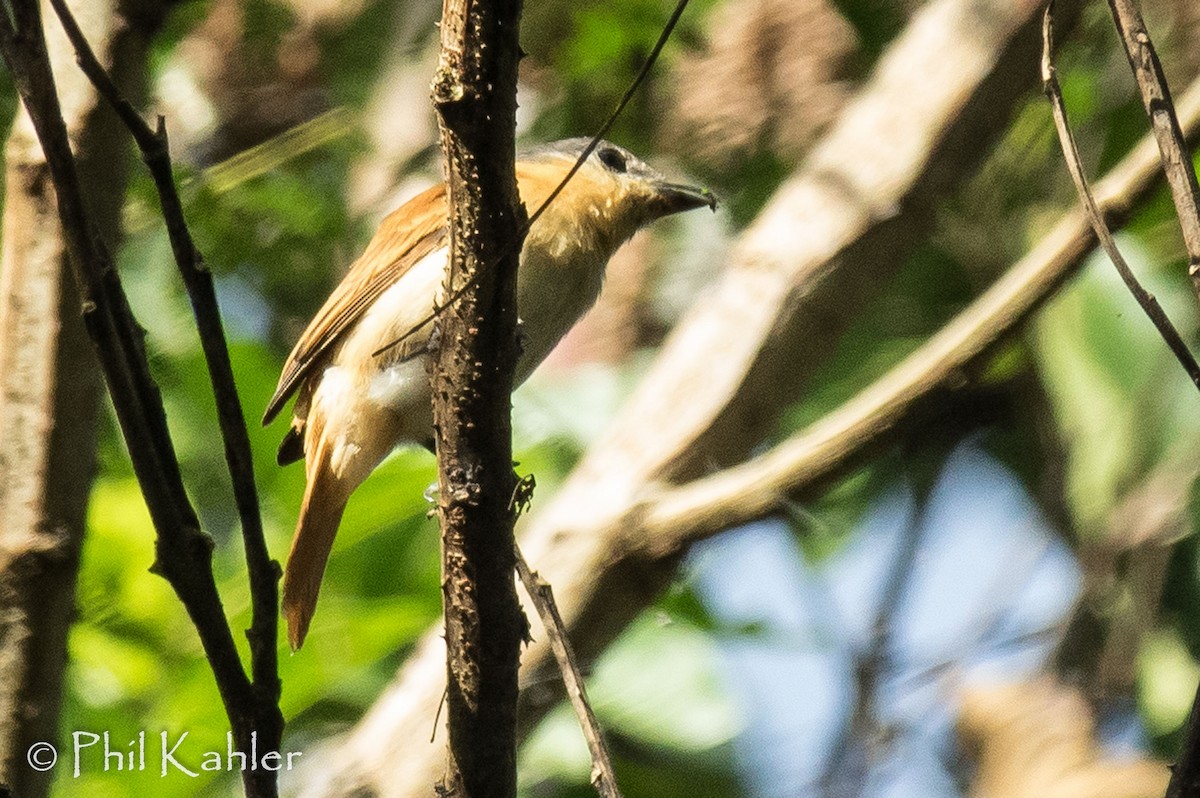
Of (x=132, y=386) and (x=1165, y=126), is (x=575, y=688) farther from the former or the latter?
(x=1165, y=126)

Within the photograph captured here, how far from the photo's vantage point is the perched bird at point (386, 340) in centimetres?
341

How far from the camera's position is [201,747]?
11.4 ft

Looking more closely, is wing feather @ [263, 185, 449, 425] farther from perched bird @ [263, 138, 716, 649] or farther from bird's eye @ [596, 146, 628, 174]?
bird's eye @ [596, 146, 628, 174]

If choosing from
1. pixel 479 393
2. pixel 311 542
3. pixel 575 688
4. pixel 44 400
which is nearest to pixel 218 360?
pixel 479 393

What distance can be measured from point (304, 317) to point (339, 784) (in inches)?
88.6

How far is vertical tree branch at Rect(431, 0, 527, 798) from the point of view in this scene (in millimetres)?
1779

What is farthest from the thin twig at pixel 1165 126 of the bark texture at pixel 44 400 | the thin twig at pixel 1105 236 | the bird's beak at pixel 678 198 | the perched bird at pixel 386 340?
the bird's beak at pixel 678 198

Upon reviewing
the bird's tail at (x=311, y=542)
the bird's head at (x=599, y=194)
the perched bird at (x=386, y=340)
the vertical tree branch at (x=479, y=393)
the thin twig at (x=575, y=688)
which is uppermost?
the bird's head at (x=599, y=194)

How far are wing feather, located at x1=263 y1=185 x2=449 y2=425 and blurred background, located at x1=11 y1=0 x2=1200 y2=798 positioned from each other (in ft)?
1.85

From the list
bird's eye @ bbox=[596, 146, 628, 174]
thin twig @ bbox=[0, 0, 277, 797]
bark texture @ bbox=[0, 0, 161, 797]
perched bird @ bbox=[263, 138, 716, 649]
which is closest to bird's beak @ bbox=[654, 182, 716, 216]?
bird's eye @ bbox=[596, 146, 628, 174]

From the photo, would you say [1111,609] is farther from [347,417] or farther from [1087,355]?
[347,417]

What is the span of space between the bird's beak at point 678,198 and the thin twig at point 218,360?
8.41 feet

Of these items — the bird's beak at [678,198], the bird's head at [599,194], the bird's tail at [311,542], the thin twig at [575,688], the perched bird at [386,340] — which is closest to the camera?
the thin twig at [575,688]

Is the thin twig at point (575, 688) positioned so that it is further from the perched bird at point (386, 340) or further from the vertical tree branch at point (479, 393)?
the perched bird at point (386, 340)
